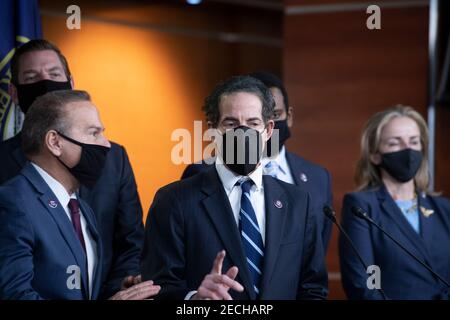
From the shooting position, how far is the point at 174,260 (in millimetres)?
2809

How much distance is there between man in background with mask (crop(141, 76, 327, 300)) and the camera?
2.81 meters

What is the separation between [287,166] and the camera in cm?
423

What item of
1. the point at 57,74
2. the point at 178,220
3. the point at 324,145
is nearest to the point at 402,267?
the point at 178,220

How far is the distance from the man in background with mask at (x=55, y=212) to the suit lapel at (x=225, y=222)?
0.97 feet

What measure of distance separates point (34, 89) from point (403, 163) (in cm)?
185

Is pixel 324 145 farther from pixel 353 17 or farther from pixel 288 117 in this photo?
pixel 288 117

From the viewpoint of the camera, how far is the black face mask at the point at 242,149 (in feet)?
9.25

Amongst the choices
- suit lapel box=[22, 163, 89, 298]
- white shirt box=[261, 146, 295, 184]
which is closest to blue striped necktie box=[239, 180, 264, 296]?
suit lapel box=[22, 163, 89, 298]

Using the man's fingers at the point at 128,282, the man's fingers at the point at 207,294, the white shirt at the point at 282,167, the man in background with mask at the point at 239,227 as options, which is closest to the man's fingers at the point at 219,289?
the man's fingers at the point at 207,294

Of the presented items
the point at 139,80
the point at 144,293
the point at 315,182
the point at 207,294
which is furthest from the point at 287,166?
the point at 207,294

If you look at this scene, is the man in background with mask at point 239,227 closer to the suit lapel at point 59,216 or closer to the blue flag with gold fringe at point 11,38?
the suit lapel at point 59,216

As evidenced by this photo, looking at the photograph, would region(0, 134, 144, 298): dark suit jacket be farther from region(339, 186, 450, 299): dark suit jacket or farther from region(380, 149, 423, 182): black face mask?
region(380, 149, 423, 182): black face mask

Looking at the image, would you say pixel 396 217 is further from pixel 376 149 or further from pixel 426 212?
pixel 376 149
